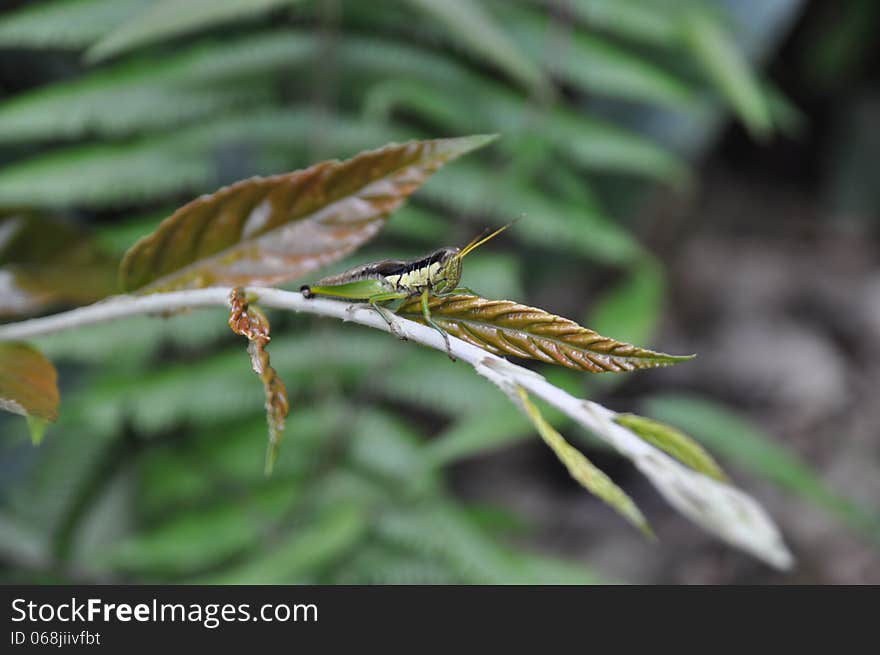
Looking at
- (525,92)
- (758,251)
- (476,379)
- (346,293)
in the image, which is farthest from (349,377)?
(758,251)

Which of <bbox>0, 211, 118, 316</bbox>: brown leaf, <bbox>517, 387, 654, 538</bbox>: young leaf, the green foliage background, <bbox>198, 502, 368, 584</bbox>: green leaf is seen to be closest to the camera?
<bbox>517, 387, 654, 538</bbox>: young leaf

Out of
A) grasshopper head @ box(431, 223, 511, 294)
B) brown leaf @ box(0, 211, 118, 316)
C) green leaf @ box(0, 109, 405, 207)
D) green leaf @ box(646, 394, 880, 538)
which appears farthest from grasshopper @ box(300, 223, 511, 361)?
green leaf @ box(646, 394, 880, 538)

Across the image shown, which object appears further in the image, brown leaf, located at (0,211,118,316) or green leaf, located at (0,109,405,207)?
green leaf, located at (0,109,405,207)

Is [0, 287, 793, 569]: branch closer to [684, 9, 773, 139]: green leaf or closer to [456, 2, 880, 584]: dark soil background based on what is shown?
[684, 9, 773, 139]: green leaf

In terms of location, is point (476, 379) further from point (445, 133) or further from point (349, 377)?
point (445, 133)

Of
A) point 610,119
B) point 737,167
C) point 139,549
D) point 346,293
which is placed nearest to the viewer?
point 346,293

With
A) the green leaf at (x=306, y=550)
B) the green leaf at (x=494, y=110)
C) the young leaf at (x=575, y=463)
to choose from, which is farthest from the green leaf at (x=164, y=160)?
the young leaf at (x=575, y=463)

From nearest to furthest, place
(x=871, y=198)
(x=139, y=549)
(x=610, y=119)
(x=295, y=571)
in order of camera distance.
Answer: (x=295, y=571), (x=139, y=549), (x=610, y=119), (x=871, y=198)
